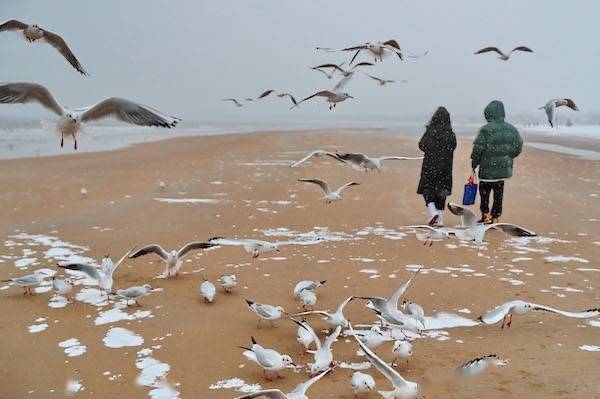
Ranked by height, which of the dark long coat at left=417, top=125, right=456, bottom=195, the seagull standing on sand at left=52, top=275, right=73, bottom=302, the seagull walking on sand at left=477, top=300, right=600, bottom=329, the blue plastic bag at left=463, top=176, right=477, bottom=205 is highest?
the dark long coat at left=417, top=125, right=456, bottom=195

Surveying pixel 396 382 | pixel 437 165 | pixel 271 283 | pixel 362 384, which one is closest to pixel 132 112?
pixel 271 283

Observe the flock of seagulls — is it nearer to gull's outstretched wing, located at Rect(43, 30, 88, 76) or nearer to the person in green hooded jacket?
gull's outstretched wing, located at Rect(43, 30, 88, 76)

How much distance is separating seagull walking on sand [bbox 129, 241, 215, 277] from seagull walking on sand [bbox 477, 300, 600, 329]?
10.8ft

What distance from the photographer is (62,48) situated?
8.17m

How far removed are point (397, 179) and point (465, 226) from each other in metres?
9.48

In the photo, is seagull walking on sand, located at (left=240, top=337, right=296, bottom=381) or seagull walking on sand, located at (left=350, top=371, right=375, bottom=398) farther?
seagull walking on sand, located at (left=240, top=337, right=296, bottom=381)

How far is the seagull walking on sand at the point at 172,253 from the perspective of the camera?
6.61 metres

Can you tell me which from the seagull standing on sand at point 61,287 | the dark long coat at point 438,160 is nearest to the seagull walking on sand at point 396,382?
the seagull standing on sand at point 61,287

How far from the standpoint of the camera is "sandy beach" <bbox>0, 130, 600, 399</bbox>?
14.5ft

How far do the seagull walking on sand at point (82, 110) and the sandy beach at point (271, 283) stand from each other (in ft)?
6.36

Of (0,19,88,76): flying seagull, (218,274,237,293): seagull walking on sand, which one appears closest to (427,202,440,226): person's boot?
(218,274,237,293): seagull walking on sand

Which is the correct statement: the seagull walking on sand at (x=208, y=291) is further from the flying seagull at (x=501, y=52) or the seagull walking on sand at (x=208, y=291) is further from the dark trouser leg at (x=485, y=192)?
the flying seagull at (x=501, y=52)

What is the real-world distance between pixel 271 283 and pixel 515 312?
9.36 feet

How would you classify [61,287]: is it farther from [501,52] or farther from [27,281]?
[501,52]
